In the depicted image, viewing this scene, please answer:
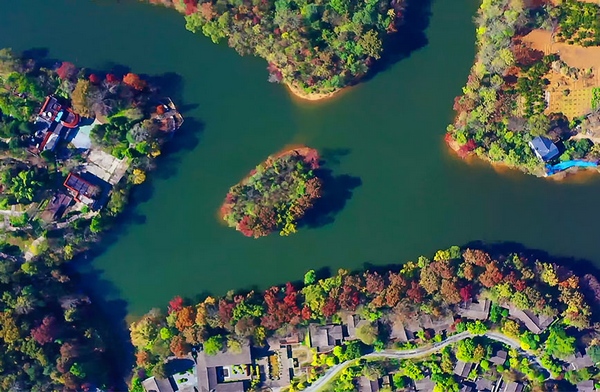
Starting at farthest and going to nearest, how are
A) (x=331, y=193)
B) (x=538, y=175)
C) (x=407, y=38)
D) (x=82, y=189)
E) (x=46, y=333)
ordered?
(x=407, y=38)
(x=538, y=175)
(x=331, y=193)
(x=82, y=189)
(x=46, y=333)

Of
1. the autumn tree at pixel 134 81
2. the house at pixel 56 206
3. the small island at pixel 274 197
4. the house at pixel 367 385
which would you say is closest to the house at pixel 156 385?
the small island at pixel 274 197

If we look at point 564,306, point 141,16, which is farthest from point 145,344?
point 564,306

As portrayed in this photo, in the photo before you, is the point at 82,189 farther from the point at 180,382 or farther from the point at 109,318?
the point at 180,382

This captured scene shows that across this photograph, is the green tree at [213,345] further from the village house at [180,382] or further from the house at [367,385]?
the house at [367,385]

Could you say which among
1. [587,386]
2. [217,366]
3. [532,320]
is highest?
[532,320]

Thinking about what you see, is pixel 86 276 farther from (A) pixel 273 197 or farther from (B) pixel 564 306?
(B) pixel 564 306

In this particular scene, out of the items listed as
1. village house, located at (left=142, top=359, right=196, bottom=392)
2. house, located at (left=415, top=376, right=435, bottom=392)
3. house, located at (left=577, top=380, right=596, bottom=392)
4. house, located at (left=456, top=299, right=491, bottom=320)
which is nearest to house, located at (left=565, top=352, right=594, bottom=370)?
house, located at (left=577, top=380, right=596, bottom=392)

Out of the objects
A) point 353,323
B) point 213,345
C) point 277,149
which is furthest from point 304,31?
point 213,345
